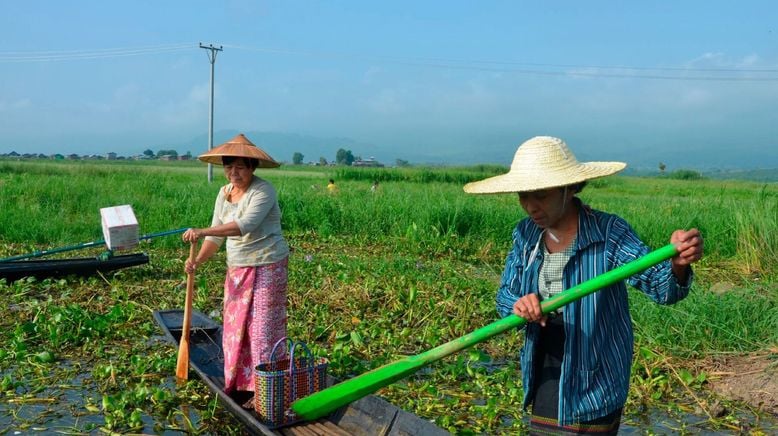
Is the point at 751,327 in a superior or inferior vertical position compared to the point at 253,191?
inferior

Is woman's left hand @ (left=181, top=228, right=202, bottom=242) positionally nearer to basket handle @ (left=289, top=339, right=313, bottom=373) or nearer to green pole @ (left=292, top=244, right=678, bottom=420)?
basket handle @ (left=289, top=339, right=313, bottom=373)

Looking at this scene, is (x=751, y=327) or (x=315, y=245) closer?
(x=751, y=327)

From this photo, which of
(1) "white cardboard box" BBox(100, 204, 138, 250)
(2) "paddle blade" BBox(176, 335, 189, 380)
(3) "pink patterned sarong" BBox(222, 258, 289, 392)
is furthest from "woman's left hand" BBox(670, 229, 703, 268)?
(1) "white cardboard box" BBox(100, 204, 138, 250)

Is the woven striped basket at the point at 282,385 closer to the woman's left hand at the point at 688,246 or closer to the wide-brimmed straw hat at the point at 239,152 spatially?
the wide-brimmed straw hat at the point at 239,152

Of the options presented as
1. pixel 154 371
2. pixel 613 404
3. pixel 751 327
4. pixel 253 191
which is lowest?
pixel 154 371

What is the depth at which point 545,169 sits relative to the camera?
2.33m

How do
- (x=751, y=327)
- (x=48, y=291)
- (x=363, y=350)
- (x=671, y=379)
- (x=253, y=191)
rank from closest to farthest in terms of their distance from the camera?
(x=253, y=191), (x=671, y=379), (x=751, y=327), (x=363, y=350), (x=48, y=291)

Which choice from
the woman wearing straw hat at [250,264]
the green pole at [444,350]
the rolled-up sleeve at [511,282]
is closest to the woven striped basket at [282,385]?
the green pole at [444,350]

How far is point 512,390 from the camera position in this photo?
15.1 feet

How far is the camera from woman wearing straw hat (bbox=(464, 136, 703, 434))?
7.57 feet

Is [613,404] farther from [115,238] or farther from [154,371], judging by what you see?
[115,238]

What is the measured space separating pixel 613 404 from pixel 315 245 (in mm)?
8280

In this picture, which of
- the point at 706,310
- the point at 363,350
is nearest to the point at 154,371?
the point at 363,350

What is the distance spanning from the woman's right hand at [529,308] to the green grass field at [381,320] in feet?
7.02
